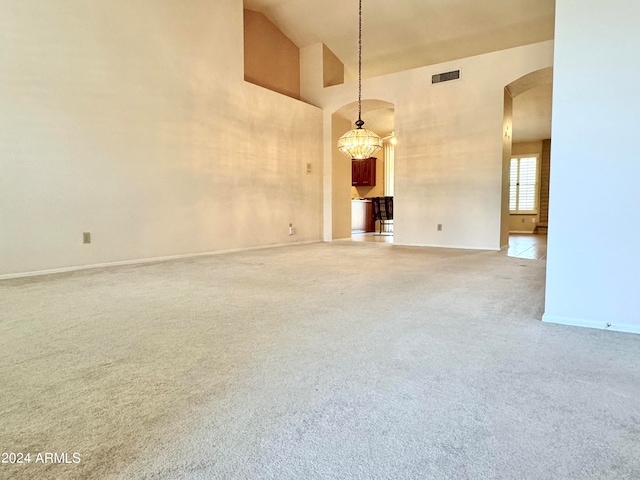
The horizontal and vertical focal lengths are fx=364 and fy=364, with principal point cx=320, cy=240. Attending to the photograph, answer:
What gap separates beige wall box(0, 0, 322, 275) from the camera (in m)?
3.44

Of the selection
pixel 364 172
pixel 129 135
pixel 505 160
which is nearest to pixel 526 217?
pixel 364 172

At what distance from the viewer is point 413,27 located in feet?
20.5

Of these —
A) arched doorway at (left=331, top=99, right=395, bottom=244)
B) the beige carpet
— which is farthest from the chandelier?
the beige carpet

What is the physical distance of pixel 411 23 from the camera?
615cm

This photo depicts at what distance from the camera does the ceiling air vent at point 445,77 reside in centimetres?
578

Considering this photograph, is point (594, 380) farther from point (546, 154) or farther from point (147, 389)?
point (546, 154)

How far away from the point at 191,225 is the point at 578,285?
171 inches

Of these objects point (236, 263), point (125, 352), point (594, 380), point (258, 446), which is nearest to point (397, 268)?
point (236, 263)

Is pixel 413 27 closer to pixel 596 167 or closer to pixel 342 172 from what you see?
pixel 342 172

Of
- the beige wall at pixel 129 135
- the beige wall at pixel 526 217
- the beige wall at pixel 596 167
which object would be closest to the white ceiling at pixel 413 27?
the beige wall at pixel 129 135

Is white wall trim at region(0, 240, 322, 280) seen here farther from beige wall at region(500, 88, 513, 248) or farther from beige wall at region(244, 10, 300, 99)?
beige wall at region(500, 88, 513, 248)

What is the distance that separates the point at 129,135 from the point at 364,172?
8.05 metres

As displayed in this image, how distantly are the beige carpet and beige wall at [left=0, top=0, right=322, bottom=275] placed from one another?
5.50ft

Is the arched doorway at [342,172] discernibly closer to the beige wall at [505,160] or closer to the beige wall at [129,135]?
the beige wall at [129,135]
